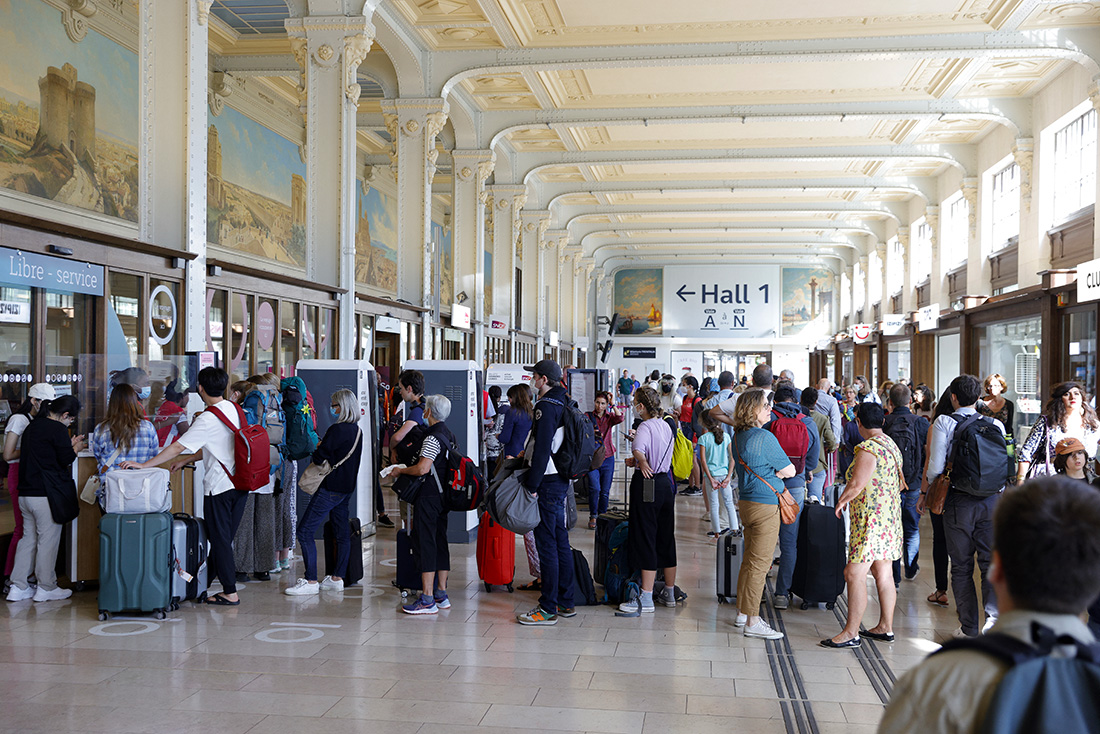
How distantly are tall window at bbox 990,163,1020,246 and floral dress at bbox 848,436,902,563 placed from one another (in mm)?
13845

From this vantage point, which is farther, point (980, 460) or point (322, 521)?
point (322, 521)

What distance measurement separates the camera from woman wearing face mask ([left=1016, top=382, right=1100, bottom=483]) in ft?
17.8

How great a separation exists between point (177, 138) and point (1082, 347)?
37.9 feet

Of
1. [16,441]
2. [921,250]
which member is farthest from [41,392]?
[921,250]

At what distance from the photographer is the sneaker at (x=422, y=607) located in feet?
19.2

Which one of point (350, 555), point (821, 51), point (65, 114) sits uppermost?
point (821, 51)

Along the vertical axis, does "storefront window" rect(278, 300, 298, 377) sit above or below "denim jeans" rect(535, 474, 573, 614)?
above

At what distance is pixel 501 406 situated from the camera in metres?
11.3

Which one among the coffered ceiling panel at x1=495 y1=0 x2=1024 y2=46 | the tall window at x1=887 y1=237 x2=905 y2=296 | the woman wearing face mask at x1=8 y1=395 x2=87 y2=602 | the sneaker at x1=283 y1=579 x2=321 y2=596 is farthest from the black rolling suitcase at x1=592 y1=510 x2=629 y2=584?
the tall window at x1=887 y1=237 x2=905 y2=296

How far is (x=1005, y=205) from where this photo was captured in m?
18.1

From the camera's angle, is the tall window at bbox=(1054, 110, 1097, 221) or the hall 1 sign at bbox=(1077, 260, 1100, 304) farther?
the tall window at bbox=(1054, 110, 1097, 221)

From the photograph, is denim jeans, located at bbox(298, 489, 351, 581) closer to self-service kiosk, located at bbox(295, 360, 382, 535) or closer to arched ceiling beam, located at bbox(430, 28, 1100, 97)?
self-service kiosk, located at bbox(295, 360, 382, 535)

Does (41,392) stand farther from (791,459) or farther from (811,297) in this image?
(811,297)

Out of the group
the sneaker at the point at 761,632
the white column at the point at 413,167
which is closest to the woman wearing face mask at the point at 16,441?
the sneaker at the point at 761,632
